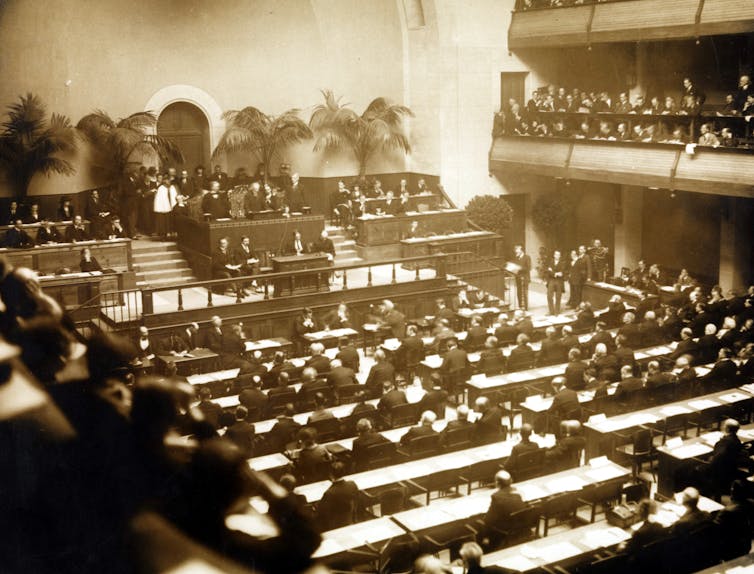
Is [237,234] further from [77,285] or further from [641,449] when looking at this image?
[641,449]

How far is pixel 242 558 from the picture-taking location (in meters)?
0.71

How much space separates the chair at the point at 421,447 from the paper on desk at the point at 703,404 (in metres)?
4.15

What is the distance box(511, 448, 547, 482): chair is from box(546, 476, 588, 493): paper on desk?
514 millimetres

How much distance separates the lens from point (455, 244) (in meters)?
23.5

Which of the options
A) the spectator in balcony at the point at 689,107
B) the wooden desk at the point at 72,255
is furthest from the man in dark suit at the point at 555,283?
the wooden desk at the point at 72,255

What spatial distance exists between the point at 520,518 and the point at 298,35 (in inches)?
848

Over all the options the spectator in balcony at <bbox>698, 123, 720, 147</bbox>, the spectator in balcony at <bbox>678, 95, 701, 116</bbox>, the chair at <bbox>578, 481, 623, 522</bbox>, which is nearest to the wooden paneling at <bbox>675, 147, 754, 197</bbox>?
the spectator in balcony at <bbox>698, 123, 720, 147</bbox>

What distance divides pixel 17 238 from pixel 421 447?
1237cm

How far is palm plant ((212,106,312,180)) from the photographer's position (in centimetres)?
2517

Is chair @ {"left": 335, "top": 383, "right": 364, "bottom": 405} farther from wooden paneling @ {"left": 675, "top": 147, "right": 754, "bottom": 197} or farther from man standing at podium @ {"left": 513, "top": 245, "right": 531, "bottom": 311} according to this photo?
wooden paneling @ {"left": 675, "top": 147, "right": 754, "bottom": 197}

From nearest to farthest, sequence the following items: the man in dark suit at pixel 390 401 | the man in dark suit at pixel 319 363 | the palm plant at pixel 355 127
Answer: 1. the man in dark suit at pixel 390 401
2. the man in dark suit at pixel 319 363
3. the palm plant at pixel 355 127

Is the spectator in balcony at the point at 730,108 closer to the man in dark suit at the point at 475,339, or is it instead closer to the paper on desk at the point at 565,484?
the man in dark suit at the point at 475,339

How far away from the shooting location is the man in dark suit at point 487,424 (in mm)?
11523

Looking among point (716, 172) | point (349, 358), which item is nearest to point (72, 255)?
point (349, 358)
